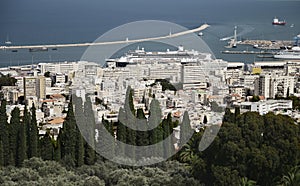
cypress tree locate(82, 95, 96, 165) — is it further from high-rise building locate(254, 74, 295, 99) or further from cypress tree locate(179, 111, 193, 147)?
high-rise building locate(254, 74, 295, 99)

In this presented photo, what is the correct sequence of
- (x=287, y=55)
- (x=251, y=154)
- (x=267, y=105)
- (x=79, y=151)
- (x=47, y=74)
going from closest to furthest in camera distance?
(x=251, y=154) < (x=79, y=151) < (x=267, y=105) < (x=47, y=74) < (x=287, y=55)

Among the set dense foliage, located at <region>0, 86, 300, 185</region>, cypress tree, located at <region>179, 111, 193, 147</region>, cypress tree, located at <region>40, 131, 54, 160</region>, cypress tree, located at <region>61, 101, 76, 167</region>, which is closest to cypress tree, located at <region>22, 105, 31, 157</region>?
dense foliage, located at <region>0, 86, 300, 185</region>

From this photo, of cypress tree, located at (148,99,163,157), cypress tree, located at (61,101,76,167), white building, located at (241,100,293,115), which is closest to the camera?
cypress tree, located at (61,101,76,167)

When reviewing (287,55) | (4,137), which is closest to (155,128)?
(4,137)

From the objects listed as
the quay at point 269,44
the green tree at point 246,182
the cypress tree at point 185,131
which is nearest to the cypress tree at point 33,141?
the cypress tree at point 185,131

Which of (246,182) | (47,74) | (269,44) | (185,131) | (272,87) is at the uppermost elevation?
(269,44)

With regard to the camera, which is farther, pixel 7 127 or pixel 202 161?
pixel 7 127

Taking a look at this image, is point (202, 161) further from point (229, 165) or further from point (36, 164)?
point (36, 164)

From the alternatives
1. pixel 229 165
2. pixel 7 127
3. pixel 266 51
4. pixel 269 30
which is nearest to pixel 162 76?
pixel 266 51

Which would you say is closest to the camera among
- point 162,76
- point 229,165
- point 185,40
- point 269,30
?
point 229,165

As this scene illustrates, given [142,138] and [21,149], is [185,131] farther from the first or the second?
[21,149]

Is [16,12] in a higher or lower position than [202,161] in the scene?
higher
